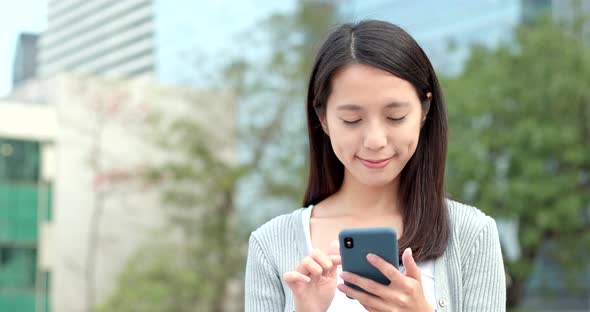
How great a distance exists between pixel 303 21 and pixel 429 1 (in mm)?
8730

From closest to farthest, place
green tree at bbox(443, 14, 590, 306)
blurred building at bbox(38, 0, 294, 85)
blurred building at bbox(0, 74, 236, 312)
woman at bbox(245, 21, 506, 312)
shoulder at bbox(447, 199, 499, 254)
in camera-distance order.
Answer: woman at bbox(245, 21, 506, 312)
shoulder at bbox(447, 199, 499, 254)
green tree at bbox(443, 14, 590, 306)
blurred building at bbox(38, 0, 294, 85)
blurred building at bbox(0, 74, 236, 312)

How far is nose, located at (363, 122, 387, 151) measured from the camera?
152 cm

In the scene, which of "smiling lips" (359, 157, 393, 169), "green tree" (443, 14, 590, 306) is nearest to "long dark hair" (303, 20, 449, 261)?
"smiling lips" (359, 157, 393, 169)

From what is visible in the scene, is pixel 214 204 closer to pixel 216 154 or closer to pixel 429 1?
pixel 216 154

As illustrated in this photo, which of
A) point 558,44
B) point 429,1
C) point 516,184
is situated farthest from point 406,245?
point 429,1

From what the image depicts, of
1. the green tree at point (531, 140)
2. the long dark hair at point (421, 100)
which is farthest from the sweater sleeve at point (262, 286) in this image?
the green tree at point (531, 140)

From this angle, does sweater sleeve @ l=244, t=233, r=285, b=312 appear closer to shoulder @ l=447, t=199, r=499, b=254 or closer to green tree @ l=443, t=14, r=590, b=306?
shoulder @ l=447, t=199, r=499, b=254

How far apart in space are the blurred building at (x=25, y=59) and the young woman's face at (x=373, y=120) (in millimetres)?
11642

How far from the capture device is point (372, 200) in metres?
1.71

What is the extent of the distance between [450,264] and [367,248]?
0.30 metres

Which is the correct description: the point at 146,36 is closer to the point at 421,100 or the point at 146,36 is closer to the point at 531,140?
the point at 531,140

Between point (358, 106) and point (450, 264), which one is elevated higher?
point (358, 106)

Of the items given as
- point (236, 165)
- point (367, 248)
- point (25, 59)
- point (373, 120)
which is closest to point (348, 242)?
point (367, 248)

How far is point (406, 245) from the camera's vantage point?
5.22 ft
